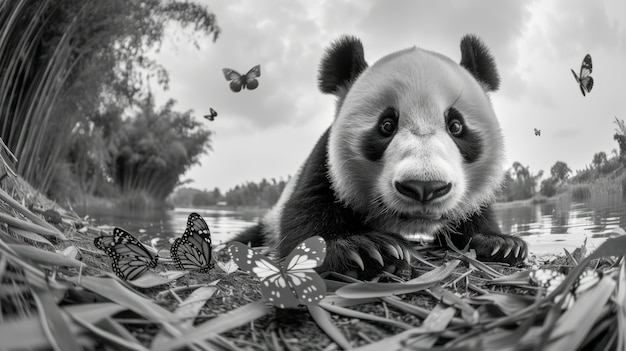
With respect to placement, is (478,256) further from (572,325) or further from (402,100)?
(572,325)

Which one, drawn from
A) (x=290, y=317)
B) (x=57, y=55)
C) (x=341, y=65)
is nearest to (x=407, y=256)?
(x=290, y=317)

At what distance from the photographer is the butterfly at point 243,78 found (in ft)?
5.65

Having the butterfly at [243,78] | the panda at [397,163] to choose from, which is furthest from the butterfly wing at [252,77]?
the panda at [397,163]

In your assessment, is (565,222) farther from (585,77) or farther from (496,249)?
(585,77)

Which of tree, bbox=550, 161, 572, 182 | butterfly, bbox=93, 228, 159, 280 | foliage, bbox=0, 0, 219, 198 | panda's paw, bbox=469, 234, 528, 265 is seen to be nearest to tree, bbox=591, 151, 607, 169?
tree, bbox=550, 161, 572, 182

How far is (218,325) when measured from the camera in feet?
2.88

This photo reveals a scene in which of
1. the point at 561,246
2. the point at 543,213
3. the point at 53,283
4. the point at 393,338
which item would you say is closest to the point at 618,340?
the point at 393,338

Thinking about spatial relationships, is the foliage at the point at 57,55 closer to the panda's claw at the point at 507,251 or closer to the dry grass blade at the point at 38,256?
the dry grass blade at the point at 38,256

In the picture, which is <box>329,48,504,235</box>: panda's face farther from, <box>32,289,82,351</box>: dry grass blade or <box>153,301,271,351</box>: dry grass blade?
<box>32,289,82,351</box>: dry grass blade

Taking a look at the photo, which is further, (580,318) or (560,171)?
(560,171)

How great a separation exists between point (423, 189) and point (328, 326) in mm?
649

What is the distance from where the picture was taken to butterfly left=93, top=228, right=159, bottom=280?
1.26m

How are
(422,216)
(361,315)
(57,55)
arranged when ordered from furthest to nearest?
(57,55), (422,216), (361,315)

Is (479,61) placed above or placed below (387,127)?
above
